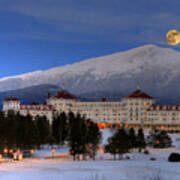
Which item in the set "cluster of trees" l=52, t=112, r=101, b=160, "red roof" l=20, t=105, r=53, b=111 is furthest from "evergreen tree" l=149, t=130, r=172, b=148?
"red roof" l=20, t=105, r=53, b=111

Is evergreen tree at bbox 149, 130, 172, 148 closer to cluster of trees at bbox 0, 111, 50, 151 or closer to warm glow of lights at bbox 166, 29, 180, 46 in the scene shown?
cluster of trees at bbox 0, 111, 50, 151

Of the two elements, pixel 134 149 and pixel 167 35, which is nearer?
pixel 167 35

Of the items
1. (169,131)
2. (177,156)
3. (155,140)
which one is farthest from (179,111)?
(177,156)

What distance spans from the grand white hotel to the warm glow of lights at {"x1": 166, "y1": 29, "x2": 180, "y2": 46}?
156 metres

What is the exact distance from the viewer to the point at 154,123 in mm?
161250

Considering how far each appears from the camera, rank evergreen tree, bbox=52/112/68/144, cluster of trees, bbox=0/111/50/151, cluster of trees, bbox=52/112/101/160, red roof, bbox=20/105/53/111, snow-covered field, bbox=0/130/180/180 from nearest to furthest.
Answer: snow-covered field, bbox=0/130/180/180, cluster of trees, bbox=52/112/101/160, cluster of trees, bbox=0/111/50/151, evergreen tree, bbox=52/112/68/144, red roof, bbox=20/105/53/111

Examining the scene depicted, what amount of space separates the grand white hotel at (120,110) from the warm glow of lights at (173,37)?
156 m

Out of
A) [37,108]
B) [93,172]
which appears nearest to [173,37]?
[93,172]

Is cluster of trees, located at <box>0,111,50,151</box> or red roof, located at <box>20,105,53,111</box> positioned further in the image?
red roof, located at <box>20,105,53,111</box>

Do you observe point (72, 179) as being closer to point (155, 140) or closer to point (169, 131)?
point (155, 140)

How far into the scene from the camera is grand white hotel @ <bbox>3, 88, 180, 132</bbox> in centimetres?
16012

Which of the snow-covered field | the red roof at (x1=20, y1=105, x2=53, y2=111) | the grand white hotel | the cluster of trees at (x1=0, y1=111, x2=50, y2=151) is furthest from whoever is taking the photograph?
the red roof at (x1=20, y1=105, x2=53, y2=111)

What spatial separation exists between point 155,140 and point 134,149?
9.19 metres

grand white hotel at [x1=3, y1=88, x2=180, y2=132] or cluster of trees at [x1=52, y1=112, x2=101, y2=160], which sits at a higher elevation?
grand white hotel at [x1=3, y1=88, x2=180, y2=132]
